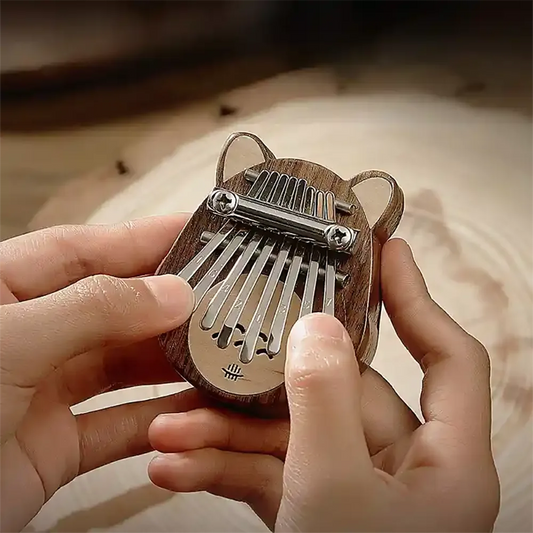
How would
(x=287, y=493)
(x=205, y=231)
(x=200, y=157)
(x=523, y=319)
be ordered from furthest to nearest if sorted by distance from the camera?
(x=200, y=157)
(x=523, y=319)
(x=205, y=231)
(x=287, y=493)

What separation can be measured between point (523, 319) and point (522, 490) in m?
→ 0.15

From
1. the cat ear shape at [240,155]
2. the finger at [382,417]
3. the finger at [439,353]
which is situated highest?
the cat ear shape at [240,155]

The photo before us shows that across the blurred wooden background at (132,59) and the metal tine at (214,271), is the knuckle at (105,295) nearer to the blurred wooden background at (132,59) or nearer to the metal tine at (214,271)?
the metal tine at (214,271)

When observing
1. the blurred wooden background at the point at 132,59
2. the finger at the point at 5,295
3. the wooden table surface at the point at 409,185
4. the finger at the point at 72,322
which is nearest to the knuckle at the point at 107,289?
the finger at the point at 72,322

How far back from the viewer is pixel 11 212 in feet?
2.32

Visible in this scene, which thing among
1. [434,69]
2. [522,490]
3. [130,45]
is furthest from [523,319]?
[130,45]

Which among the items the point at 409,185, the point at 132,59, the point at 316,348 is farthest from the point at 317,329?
the point at 132,59

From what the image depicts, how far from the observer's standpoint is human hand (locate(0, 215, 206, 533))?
37cm

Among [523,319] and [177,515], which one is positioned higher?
[523,319]

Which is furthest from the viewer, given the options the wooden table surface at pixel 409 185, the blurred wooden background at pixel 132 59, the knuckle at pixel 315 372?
the blurred wooden background at pixel 132 59

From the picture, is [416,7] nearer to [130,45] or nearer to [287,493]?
[130,45]

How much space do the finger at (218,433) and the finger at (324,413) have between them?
0.10 m

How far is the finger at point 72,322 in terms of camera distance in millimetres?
368

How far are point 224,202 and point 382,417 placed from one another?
173 millimetres
